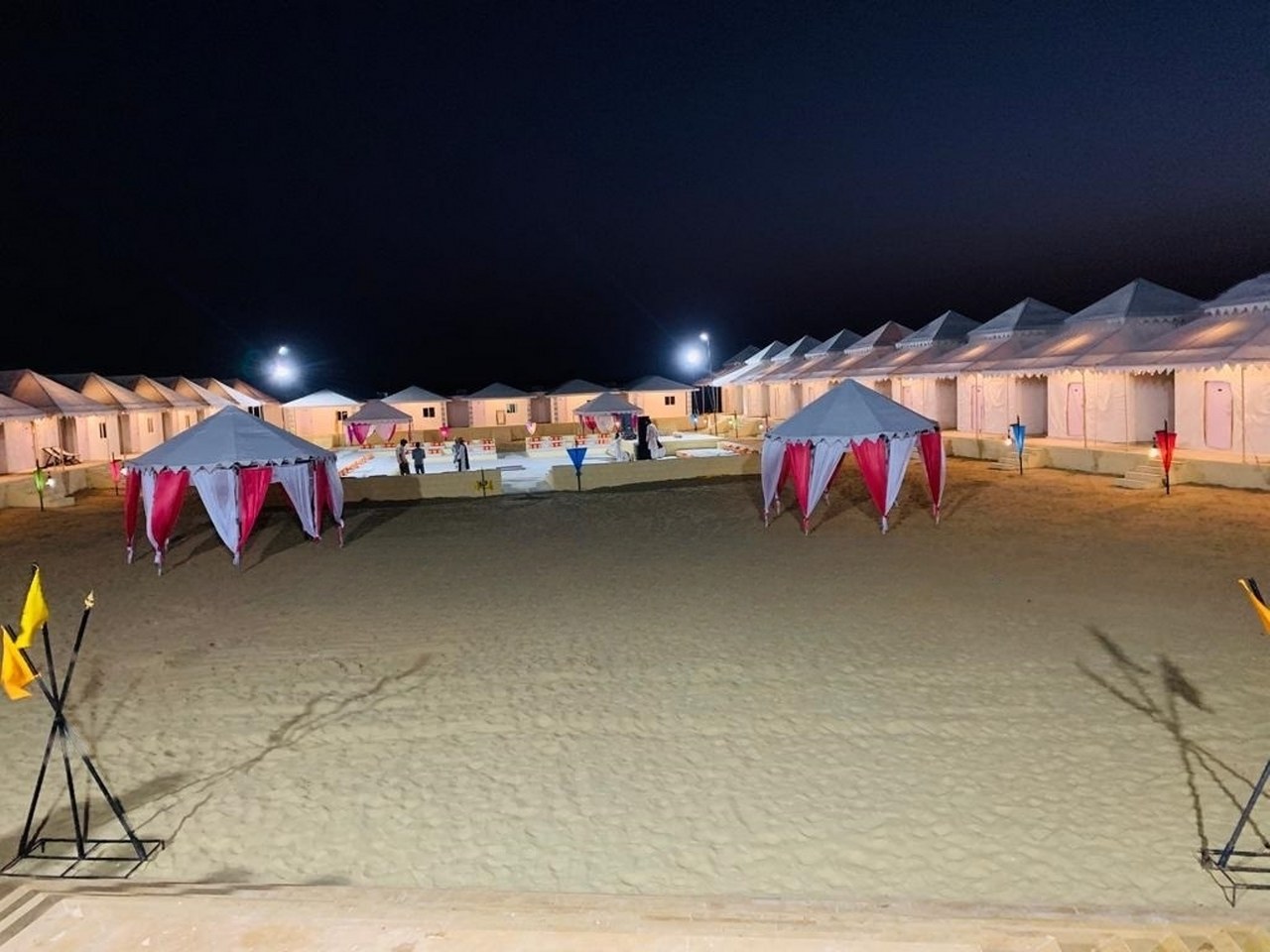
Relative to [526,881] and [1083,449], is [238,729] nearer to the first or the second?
[526,881]

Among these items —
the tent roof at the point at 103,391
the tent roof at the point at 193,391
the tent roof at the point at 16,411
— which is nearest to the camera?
the tent roof at the point at 16,411

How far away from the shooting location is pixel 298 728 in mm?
7457

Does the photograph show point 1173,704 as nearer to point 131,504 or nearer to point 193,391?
point 131,504

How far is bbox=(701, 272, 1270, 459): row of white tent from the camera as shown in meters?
17.4

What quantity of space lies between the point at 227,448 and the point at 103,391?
18427 mm

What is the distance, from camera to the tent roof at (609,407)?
31047 millimetres

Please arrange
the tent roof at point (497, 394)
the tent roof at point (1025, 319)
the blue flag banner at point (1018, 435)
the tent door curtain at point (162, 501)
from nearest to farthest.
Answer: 1. the tent door curtain at point (162, 501)
2. the blue flag banner at point (1018, 435)
3. the tent roof at point (1025, 319)
4. the tent roof at point (497, 394)

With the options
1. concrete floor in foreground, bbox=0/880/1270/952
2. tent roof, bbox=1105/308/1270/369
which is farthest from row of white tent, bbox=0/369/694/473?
concrete floor in foreground, bbox=0/880/1270/952

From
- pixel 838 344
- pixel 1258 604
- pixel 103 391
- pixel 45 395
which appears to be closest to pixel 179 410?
pixel 103 391

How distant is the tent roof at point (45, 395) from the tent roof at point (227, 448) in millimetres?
13481

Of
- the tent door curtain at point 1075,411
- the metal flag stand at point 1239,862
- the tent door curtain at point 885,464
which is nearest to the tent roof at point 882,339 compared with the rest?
the tent door curtain at point 1075,411

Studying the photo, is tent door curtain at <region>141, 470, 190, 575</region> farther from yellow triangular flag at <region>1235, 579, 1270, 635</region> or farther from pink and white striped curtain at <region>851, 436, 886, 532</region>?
yellow triangular flag at <region>1235, 579, 1270, 635</region>

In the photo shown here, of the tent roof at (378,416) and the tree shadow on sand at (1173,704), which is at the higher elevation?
the tent roof at (378,416)

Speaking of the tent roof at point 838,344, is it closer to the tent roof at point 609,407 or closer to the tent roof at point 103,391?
the tent roof at point 609,407
